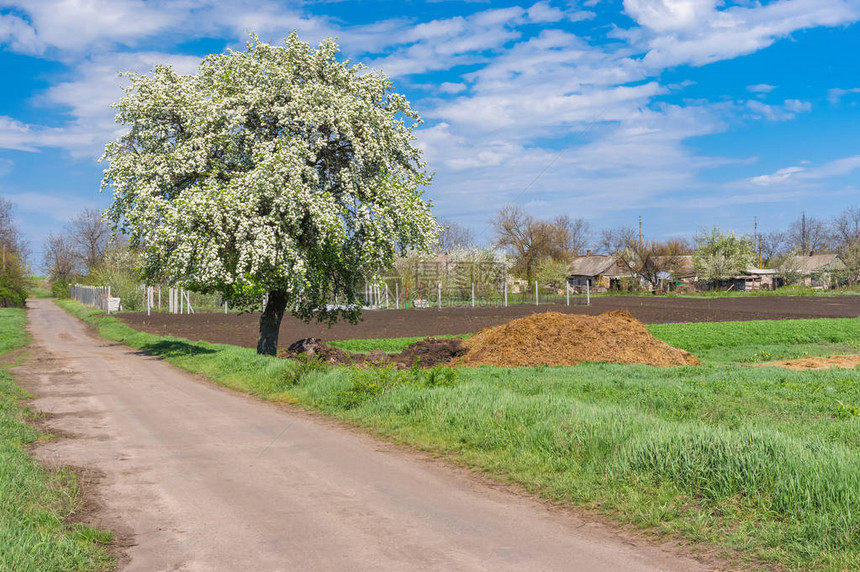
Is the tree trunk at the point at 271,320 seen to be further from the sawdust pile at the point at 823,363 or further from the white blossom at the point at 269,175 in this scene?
the sawdust pile at the point at 823,363

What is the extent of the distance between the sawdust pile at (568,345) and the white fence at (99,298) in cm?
4618

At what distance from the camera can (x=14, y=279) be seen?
7719 centimetres

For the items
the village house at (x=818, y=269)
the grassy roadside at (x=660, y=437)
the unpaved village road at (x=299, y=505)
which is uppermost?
the village house at (x=818, y=269)

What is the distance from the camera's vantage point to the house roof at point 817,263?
10812 cm

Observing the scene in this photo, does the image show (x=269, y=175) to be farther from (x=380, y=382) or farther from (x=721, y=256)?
(x=721, y=256)

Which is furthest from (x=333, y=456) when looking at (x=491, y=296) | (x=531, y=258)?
(x=531, y=258)

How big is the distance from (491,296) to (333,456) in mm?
63823

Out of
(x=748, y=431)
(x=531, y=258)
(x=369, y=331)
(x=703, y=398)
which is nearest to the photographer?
(x=748, y=431)

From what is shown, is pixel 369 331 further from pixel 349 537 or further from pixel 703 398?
pixel 349 537

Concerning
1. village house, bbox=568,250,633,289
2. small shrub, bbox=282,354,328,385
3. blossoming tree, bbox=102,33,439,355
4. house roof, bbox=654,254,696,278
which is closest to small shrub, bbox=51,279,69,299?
→ village house, bbox=568,250,633,289

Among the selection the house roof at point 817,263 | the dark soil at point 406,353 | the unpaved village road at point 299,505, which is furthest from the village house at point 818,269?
the unpaved village road at point 299,505

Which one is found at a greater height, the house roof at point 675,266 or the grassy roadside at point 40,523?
the house roof at point 675,266

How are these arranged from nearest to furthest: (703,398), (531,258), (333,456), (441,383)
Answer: (333,456) < (703,398) < (441,383) < (531,258)

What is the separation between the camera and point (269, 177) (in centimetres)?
1964
